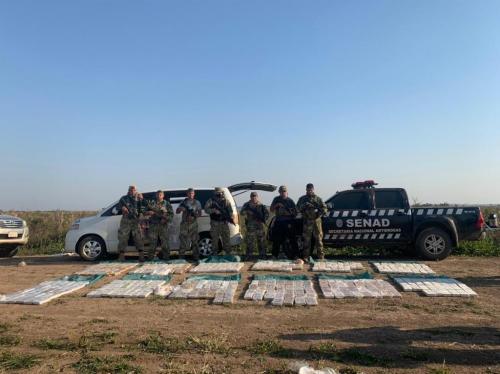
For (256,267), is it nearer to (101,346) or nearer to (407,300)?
(407,300)

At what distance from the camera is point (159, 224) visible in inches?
443

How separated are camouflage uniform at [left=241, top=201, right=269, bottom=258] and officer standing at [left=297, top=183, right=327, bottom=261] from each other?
97 centimetres

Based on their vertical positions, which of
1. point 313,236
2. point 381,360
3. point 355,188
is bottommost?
point 381,360

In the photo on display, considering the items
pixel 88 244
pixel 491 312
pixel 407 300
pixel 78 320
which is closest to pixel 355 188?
pixel 407 300

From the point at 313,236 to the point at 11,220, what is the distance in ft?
28.4

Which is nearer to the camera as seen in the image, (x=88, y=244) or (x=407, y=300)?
(x=407, y=300)

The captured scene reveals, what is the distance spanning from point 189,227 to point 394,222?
197 inches

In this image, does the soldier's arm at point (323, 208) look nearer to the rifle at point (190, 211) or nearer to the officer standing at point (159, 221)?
the rifle at point (190, 211)

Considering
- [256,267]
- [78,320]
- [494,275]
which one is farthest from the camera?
[256,267]

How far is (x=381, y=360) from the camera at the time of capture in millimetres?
4312

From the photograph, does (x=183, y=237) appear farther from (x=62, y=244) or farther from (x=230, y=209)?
(x=62, y=244)

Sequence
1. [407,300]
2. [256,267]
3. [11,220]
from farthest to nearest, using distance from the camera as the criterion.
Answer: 1. [11,220]
2. [256,267]
3. [407,300]

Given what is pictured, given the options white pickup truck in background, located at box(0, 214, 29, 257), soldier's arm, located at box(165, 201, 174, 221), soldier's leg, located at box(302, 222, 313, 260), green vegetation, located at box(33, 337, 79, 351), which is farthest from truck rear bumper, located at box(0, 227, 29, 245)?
green vegetation, located at box(33, 337, 79, 351)

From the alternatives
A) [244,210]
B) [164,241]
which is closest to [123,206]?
[164,241]
